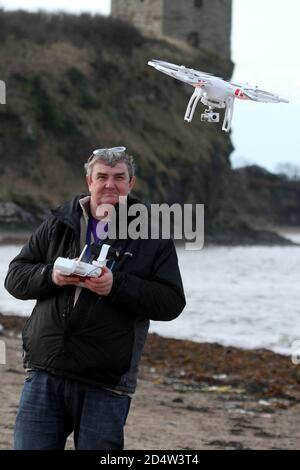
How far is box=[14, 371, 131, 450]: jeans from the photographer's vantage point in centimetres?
477

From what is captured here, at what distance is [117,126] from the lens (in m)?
67.7

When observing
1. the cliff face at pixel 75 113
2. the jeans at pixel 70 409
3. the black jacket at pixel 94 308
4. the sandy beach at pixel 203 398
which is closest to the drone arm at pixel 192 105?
the black jacket at pixel 94 308

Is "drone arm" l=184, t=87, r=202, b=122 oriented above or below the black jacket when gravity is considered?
above

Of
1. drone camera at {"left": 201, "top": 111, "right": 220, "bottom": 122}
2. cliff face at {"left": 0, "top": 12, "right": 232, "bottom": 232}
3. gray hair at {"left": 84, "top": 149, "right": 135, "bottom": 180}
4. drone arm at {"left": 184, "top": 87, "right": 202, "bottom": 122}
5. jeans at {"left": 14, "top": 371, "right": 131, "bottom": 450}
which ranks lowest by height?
cliff face at {"left": 0, "top": 12, "right": 232, "bottom": 232}

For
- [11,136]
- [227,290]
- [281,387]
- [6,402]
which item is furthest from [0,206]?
[6,402]

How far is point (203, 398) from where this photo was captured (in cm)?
1289

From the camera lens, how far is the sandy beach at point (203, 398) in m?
9.55

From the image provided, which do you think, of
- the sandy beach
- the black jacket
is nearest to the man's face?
the black jacket

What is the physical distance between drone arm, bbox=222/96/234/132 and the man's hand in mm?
1451

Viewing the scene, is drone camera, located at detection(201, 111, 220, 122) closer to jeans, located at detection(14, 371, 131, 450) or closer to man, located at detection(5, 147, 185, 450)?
man, located at detection(5, 147, 185, 450)

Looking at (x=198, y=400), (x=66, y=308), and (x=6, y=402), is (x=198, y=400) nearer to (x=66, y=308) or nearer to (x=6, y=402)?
(x=6, y=402)

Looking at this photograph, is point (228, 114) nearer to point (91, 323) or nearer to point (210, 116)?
point (210, 116)

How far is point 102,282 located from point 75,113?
65.4m

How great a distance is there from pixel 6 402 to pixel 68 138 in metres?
57.4
